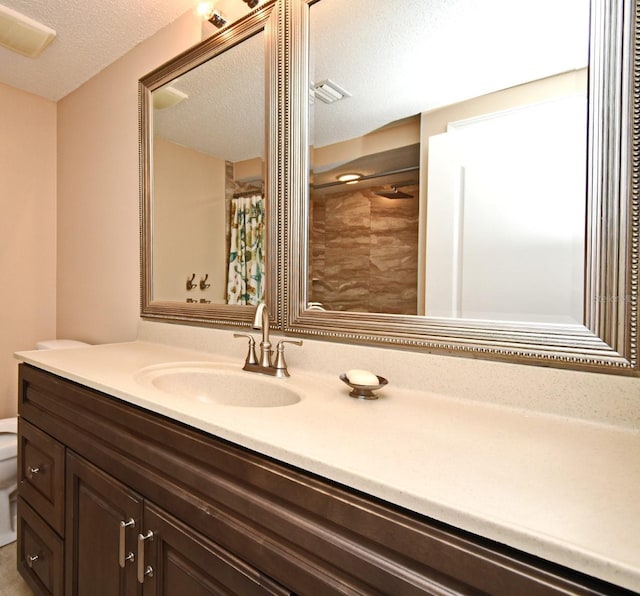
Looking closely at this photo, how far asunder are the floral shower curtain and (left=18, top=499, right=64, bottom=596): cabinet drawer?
993 mm

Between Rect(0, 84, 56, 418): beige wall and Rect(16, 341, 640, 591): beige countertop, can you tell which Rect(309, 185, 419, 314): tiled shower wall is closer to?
Rect(16, 341, 640, 591): beige countertop

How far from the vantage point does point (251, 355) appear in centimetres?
128

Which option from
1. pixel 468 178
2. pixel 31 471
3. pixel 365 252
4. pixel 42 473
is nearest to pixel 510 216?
pixel 468 178

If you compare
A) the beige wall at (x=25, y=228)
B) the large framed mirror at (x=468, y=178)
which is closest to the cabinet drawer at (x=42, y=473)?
the large framed mirror at (x=468, y=178)

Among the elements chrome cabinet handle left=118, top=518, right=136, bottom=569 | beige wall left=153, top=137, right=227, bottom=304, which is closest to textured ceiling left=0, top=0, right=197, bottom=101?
beige wall left=153, top=137, right=227, bottom=304

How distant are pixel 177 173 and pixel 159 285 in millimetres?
526

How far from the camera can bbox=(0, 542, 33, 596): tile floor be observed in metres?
1.53

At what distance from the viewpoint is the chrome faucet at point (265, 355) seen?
47.4 inches

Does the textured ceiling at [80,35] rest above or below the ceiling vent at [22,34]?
above

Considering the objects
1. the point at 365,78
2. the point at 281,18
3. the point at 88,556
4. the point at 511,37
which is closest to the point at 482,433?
the point at 511,37

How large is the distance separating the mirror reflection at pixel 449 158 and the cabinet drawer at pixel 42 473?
98 cm

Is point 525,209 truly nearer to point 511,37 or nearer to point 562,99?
point 562,99

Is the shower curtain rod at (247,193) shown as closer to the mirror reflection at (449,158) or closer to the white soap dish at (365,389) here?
the mirror reflection at (449,158)

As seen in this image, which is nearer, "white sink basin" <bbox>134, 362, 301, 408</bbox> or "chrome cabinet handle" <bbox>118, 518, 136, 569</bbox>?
"chrome cabinet handle" <bbox>118, 518, 136, 569</bbox>
